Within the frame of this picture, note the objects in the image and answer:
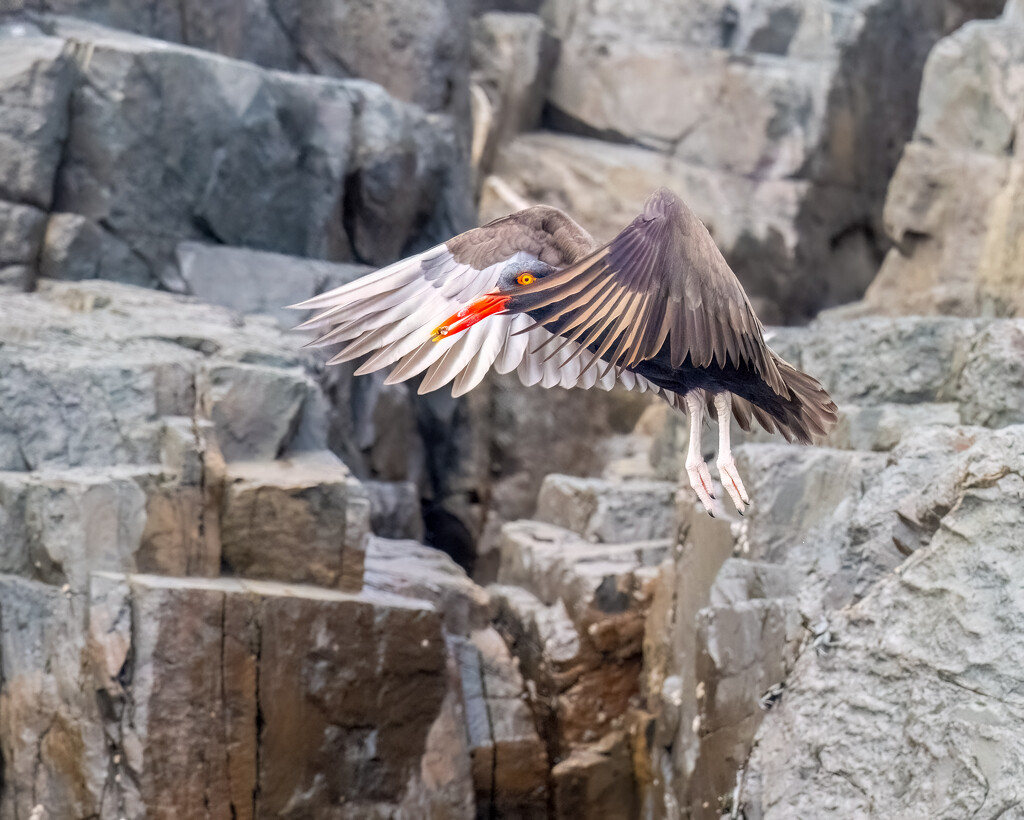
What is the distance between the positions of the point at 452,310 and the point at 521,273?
39 centimetres

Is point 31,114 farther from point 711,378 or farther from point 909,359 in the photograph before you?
point 711,378

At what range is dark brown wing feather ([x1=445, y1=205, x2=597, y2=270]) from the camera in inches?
122

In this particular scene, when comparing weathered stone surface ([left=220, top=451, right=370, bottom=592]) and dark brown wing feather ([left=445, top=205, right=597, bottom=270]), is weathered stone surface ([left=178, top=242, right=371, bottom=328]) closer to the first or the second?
weathered stone surface ([left=220, top=451, right=370, bottom=592])

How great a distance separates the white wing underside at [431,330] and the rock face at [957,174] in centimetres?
491

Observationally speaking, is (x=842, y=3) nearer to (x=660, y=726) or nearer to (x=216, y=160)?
(x=216, y=160)

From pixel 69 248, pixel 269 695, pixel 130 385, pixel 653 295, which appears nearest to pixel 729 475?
pixel 653 295

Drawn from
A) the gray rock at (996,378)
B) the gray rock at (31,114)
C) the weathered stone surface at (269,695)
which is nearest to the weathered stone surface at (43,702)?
the weathered stone surface at (269,695)

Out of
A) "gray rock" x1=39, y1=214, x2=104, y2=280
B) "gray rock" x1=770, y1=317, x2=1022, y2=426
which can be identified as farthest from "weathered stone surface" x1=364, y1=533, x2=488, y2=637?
"gray rock" x1=39, y1=214, x2=104, y2=280

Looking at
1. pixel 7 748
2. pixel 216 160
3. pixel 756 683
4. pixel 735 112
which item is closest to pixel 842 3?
pixel 735 112

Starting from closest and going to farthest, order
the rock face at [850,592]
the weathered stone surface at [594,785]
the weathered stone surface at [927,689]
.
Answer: the weathered stone surface at [927,689]
the rock face at [850,592]
the weathered stone surface at [594,785]

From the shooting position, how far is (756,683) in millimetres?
4039

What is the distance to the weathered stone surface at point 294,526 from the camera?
5.17m

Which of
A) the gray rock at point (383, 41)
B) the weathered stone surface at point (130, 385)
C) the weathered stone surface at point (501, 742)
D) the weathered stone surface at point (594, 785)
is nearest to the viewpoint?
the weathered stone surface at point (130, 385)

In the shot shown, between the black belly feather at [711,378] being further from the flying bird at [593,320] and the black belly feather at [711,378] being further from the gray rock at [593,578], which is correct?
the gray rock at [593,578]
